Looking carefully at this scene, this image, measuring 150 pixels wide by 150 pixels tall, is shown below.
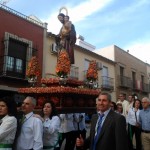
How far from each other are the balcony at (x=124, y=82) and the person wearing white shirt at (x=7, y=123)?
68.1 feet

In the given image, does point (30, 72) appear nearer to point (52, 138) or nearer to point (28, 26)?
point (52, 138)

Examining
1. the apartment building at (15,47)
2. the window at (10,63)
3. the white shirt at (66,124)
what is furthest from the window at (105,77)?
the white shirt at (66,124)

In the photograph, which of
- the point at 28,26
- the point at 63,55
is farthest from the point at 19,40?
the point at 63,55

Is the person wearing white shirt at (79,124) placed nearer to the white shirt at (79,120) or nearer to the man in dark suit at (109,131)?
the white shirt at (79,120)

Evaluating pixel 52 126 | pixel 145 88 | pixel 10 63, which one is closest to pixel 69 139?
pixel 52 126

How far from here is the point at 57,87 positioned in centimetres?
516

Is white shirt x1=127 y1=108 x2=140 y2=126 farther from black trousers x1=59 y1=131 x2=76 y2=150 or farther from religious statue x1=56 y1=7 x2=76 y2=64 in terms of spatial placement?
religious statue x1=56 y1=7 x2=76 y2=64

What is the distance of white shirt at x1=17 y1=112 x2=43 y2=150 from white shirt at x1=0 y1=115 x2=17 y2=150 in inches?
6.4

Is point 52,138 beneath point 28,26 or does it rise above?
beneath

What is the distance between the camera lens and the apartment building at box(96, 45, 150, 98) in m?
23.9

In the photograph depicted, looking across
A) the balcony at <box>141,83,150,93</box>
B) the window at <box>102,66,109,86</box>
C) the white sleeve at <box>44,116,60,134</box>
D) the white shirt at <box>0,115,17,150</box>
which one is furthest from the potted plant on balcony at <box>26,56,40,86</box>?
the balcony at <box>141,83,150,93</box>

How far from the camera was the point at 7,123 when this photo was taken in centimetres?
318

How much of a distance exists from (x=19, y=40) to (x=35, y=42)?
51.2 inches

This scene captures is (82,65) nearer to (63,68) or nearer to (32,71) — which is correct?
(32,71)
